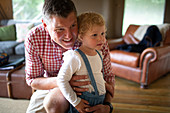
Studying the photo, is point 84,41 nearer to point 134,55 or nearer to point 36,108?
point 36,108

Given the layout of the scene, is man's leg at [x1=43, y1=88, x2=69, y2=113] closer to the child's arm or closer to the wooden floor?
the child's arm

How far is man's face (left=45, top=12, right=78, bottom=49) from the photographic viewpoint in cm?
84

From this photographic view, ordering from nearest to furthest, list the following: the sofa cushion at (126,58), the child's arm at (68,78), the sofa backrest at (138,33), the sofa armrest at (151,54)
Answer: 1. the child's arm at (68,78)
2. the sofa armrest at (151,54)
3. the sofa cushion at (126,58)
4. the sofa backrest at (138,33)

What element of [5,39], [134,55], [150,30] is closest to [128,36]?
[150,30]

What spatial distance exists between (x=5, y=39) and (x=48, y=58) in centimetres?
328

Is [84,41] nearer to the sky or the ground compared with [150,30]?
nearer to the ground

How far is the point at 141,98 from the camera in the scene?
80.0 inches

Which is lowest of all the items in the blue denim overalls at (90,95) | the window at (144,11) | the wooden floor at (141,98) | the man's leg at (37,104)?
the wooden floor at (141,98)

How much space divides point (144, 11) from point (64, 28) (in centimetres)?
412

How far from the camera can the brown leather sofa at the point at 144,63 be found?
2.22 metres

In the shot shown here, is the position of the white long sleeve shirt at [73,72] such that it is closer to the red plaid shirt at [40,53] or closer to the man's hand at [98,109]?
the man's hand at [98,109]

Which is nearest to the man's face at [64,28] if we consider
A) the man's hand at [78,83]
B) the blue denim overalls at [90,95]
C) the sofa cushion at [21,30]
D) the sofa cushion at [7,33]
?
the blue denim overalls at [90,95]

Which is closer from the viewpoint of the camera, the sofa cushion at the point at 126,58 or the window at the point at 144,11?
the sofa cushion at the point at 126,58

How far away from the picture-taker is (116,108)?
1813mm
